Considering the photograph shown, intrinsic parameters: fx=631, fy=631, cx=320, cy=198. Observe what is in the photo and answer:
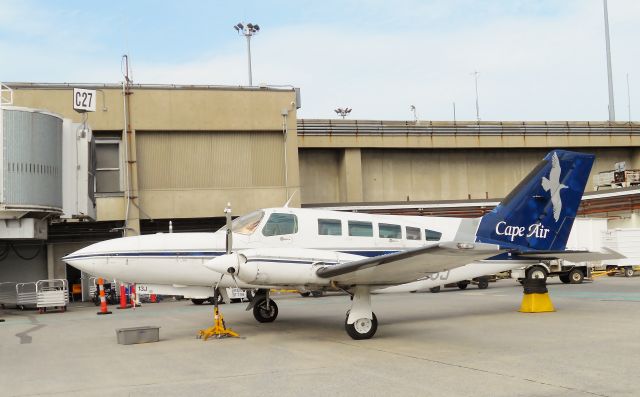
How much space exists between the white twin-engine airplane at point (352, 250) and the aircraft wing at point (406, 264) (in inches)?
0.9

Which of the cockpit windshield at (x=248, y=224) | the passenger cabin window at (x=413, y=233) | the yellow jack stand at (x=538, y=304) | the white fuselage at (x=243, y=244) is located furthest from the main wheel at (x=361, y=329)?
the yellow jack stand at (x=538, y=304)

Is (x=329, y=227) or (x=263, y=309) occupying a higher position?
(x=329, y=227)

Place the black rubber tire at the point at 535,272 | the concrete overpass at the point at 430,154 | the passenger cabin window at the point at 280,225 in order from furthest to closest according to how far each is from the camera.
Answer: the concrete overpass at the point at 430,154
the black rubber tire at the point at 535,272
the passenger cabin window at the point at 280,225

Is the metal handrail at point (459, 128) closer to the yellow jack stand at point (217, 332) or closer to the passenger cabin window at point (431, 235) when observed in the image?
the passenger cabin window at point (431, 235)

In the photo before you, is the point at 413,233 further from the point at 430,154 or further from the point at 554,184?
the point at 430,154

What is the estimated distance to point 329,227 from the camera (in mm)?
14930

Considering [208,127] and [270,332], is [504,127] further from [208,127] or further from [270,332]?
[270,332]

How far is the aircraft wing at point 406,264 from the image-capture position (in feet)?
35.7

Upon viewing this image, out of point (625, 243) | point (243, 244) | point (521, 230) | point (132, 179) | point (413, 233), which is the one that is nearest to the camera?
point (243, 244)

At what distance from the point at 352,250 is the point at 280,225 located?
73.4 inches

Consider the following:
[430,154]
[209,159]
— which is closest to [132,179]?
[209,159]

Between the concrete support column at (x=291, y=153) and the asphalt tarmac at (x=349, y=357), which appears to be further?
the concrete support column at (x=291, y=153)

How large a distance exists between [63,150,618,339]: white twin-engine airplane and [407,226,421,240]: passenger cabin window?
0.03 m

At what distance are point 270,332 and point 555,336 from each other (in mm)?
6304
